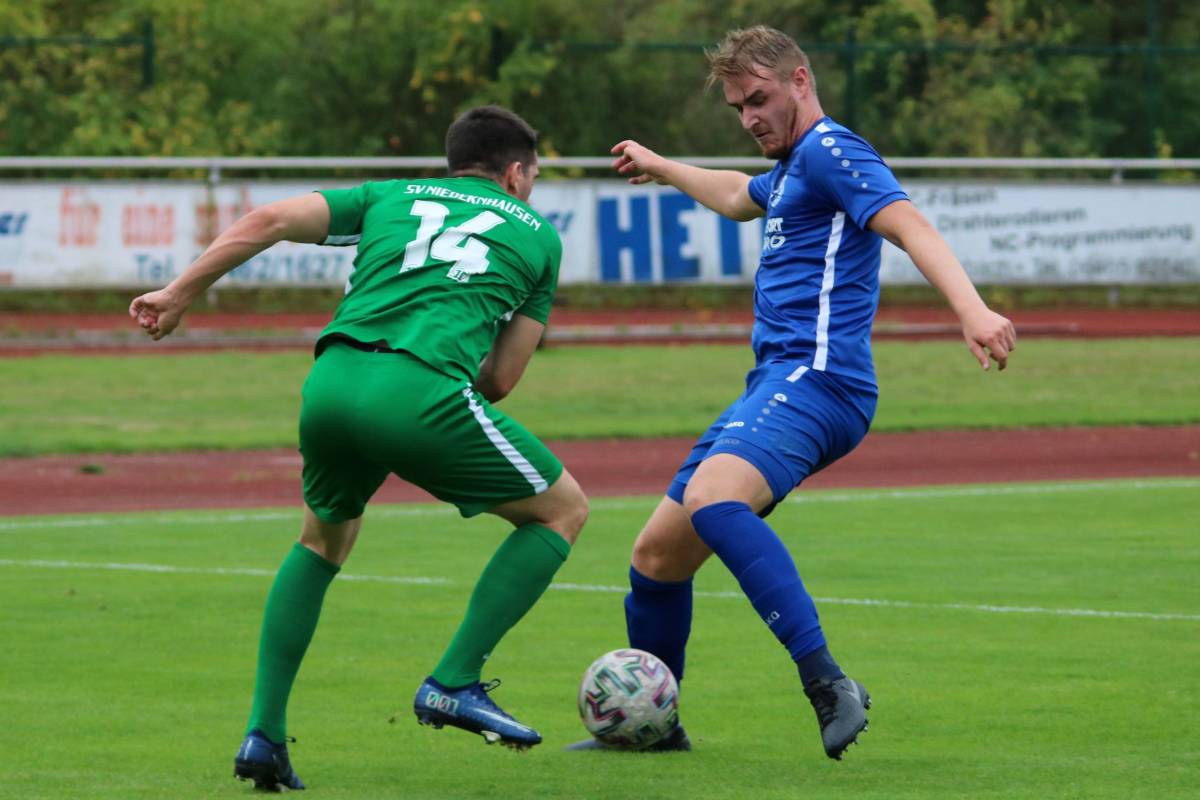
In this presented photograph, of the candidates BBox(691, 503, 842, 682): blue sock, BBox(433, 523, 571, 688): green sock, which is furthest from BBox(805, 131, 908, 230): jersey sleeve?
BBox(433, 523, 571, 688): green sock

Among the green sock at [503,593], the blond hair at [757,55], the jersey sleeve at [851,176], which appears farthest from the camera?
the blond hair at [757,55]

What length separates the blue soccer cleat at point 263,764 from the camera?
5.38 metres

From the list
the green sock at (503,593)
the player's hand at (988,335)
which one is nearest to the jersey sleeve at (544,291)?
the green sock at (503,593)

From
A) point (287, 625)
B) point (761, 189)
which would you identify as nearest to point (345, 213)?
point (287, 625)

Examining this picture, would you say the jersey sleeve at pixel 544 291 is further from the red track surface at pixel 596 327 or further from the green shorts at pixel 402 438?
the red track surface at pixel 596 327

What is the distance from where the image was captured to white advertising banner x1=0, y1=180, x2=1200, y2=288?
24266 millimetres

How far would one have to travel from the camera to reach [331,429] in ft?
17.3

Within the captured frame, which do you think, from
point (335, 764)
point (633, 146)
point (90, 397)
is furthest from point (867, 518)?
point (90, 397)

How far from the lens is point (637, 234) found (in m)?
25.0

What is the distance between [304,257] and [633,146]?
60.1ft

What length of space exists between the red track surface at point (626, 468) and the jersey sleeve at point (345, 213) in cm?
779

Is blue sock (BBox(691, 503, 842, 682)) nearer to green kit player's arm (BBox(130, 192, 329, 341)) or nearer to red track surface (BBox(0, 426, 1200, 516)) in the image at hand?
green kit player's arm (BBox(130, 192, 329, 341))

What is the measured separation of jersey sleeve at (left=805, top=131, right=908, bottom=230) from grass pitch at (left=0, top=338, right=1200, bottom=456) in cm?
1127

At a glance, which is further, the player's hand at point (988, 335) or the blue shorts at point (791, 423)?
the blue shorts at point (791, 423)
